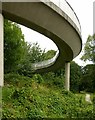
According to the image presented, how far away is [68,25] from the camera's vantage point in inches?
640

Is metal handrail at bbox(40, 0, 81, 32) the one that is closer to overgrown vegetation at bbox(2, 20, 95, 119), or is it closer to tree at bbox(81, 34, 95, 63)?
overgrown vegetation at bbox(2, 20, 95, 119)

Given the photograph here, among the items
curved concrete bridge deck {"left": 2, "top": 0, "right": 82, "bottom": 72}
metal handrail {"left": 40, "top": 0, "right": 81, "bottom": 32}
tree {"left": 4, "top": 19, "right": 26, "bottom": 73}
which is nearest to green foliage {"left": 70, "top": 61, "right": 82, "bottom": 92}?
tree {"left": 4, "top": 19, "right": 26, "bottom": 73}

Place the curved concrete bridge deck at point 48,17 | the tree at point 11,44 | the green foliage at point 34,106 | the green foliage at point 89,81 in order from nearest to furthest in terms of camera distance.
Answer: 1. the green foliage at point 34,106
2. the curved concrete bridge deck at point 48,17
3. the tree at point 11,44
4. the green foliage at point 89,81

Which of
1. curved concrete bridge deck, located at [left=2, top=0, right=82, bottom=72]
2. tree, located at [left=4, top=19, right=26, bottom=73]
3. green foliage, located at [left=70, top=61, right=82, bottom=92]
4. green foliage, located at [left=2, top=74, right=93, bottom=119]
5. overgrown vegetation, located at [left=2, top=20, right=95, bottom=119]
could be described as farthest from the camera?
green foliage, located at [left=70, top=61, right=82, bottom=92]

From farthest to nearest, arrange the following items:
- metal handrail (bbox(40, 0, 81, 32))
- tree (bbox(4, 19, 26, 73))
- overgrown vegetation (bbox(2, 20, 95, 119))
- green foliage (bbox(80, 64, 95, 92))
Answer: green foliage (bbox(80, 64, 95, 92))
tree (bbox(4, 19, 26, 73))
metal handrail (bbox(40, 0, 81, 32))
overgrown vegetation (bbox(2, 20, 95, 119))

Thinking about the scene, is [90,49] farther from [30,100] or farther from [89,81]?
[30,100]

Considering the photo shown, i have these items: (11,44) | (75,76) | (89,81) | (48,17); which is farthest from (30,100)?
(75,76)

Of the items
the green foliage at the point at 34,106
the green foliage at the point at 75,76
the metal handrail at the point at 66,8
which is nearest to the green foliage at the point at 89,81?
the green foliage at the point at 75,76

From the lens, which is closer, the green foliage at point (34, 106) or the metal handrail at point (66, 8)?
the green foliage at point (34, 106)

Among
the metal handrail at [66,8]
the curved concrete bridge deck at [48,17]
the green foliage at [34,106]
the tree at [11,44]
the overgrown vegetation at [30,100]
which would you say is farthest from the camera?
the tree at [11,44]

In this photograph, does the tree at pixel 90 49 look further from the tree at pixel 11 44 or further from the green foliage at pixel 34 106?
the green foliage at pixel 34 106

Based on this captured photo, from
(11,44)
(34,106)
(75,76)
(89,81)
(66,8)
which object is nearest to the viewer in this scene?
(34,106)

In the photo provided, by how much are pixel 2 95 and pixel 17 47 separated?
12.8m

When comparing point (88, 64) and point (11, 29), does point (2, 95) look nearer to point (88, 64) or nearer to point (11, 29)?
point (11, 29)
